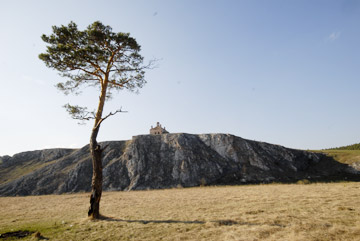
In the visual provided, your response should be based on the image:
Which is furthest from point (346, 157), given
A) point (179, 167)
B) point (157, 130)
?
point (157, 130)

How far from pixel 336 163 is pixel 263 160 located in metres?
17.6

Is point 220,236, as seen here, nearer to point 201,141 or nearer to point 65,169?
point 201,141

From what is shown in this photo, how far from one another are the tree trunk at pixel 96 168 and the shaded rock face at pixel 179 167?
29.3 meters

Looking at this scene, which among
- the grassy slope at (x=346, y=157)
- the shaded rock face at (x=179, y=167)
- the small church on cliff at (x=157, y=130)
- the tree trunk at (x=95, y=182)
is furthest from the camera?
the small church on cliff at (x=157, y=130)

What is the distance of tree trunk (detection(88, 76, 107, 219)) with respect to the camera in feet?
44.2

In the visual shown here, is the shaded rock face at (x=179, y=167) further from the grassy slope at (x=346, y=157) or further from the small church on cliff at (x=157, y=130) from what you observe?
the small church on cliff at (x=157, y=130)

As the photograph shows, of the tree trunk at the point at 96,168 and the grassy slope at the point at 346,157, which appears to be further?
the grassy slope at the point at 346,157

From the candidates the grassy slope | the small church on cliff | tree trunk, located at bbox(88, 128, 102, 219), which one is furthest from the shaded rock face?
tree trunk, located at bbox(88, 128, 102, 219)

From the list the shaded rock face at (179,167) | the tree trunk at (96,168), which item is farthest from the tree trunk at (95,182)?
the shaded rock face at (179,167)

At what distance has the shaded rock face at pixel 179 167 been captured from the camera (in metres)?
43.6

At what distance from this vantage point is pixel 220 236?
8.53 meters

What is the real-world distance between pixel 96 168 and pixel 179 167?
3421 cm

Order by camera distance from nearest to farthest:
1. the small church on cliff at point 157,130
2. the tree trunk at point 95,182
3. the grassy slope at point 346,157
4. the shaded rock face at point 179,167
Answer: the tree trunk at point 95,182 → the shaded rock face at point 179,167 → the grassy slope at point 346,157 → the small church on cliff at point 157,130

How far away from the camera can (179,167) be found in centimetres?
4716
